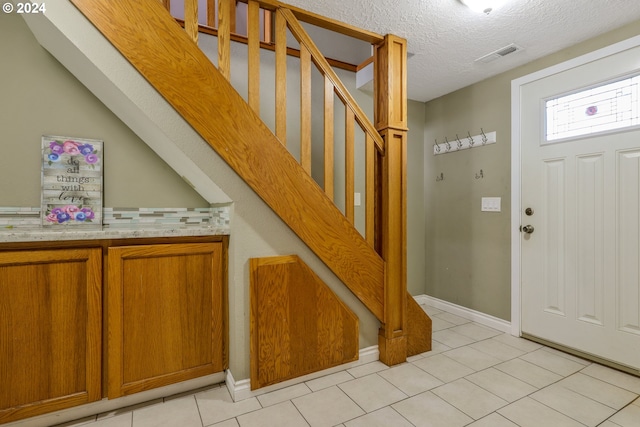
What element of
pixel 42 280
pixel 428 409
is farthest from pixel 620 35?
pixel 42 280

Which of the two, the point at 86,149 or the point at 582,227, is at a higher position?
the point at 86,149

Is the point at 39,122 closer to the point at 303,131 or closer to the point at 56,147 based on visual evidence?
the point at 56,147

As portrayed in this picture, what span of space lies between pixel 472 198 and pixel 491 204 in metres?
0.21

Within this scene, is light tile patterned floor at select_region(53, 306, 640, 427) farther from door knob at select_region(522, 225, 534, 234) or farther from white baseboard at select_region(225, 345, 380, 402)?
door knob at select_region(522, 225, 534, 234)

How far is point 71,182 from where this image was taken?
5.58 ft

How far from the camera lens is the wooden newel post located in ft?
6.78

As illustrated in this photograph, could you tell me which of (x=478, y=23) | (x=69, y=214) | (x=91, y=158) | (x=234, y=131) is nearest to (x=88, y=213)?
(x=69, y=214)

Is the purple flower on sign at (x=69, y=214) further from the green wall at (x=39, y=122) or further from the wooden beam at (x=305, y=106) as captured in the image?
the wooden beam at (x=305, y=106)

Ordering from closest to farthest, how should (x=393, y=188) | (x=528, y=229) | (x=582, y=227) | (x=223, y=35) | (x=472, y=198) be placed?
(x=223, y=35)
(x=393, y=188)
(x=582, y=227)
(x=528, y=229)
(x=472, y=198)

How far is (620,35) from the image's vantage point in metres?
2.02

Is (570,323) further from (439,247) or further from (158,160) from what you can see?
(158,160)

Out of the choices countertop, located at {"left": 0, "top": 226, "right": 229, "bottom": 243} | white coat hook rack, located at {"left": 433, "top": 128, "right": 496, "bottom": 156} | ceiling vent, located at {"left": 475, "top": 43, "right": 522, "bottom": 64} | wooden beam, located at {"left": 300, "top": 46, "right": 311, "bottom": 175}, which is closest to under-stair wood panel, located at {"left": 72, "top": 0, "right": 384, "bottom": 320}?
wooden beam, located at {"left": 300, "top": 46, "right": 311, "bottom": 175}

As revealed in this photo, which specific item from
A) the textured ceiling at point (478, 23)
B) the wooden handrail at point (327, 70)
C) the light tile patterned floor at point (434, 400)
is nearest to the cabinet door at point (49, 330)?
the light tile patterned floor at point (434, 400)

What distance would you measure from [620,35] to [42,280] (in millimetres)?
3639
